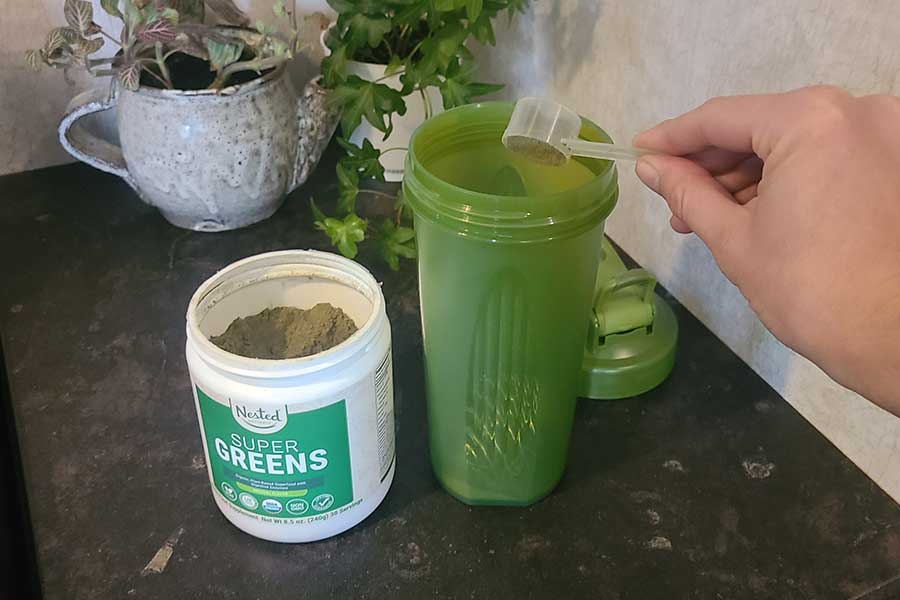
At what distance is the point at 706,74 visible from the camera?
0.63 metres

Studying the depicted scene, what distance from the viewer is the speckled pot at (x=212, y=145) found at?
2.35ft

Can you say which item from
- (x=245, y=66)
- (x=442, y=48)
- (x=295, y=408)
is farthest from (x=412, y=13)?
(x=295, y=408)

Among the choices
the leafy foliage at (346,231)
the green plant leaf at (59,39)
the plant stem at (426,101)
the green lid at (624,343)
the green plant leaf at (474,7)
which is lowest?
the green lid at (624,343)

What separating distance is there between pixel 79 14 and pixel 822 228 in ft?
1.89

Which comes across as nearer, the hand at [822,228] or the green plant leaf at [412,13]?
the hand at [822,228]

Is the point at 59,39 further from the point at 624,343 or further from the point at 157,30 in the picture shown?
the point at 624,343

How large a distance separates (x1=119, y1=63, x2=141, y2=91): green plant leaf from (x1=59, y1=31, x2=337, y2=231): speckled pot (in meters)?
0.03

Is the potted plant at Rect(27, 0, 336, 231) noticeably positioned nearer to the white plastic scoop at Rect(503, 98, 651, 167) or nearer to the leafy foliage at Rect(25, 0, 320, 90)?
the leafy foliage at Rect(25, 0, 320, 90)

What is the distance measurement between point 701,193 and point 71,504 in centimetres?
43

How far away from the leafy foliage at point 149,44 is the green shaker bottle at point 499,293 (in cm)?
25

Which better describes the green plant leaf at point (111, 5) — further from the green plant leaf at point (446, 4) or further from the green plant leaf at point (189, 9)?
the green plant leaf at point (446, 4)

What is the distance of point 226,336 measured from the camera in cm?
53

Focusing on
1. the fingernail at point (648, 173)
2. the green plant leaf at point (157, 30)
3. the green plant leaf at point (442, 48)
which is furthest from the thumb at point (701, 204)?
the green plant leaf at point (157, 30)

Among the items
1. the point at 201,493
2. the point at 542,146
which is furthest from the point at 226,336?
the point at 542,146
